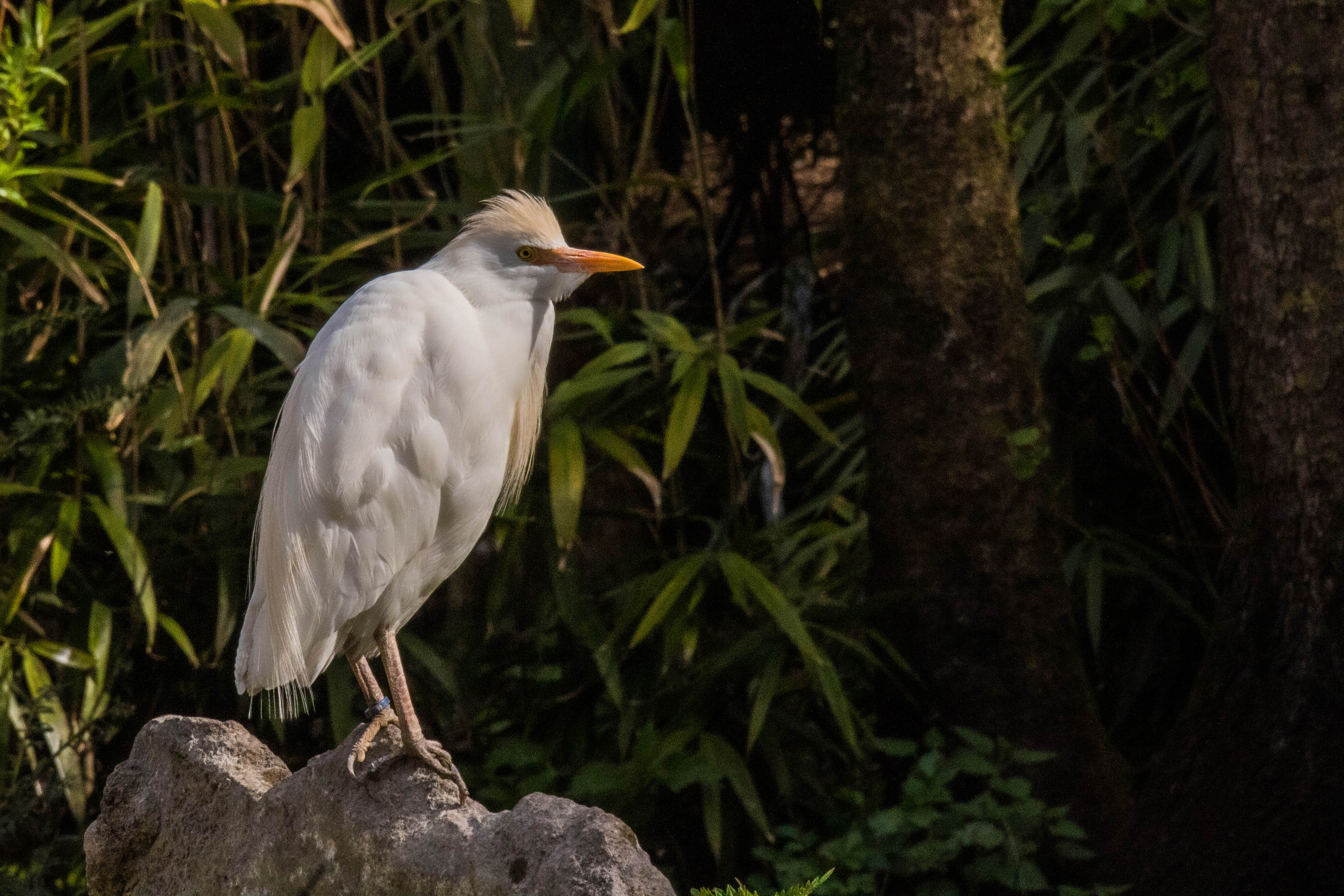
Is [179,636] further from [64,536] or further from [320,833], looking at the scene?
[320,833]

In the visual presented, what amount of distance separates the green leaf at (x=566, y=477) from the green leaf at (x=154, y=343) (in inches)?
28.7

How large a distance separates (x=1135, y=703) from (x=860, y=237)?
1205 mm

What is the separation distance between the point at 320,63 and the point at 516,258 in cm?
108

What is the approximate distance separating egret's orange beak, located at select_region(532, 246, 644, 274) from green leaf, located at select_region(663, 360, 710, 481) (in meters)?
0.73

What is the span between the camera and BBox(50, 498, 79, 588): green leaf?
259 cm

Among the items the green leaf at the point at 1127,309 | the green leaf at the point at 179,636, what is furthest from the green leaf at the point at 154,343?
the green leaf at the point at 1127,309

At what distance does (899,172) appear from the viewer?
8.48 ft

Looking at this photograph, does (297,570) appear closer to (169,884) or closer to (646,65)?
(169,884)

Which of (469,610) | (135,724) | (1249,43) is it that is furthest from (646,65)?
(135,724)

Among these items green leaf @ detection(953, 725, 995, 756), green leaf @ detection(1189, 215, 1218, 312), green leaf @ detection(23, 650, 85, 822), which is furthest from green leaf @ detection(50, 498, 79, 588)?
green leaf @ detection(1189, 215, 1218, 312)

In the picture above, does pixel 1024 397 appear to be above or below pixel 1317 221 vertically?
below

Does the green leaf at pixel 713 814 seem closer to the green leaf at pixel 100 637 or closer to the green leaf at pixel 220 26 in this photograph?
the green leaf at pixel 100 637

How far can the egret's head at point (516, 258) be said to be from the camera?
1.89 metres

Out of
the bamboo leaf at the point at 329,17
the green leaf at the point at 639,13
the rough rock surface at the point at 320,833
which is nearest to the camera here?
the rough rock surface at the point at 320,833
